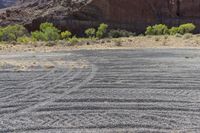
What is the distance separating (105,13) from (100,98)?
57.6 metres

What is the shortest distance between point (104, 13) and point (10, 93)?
56702mm

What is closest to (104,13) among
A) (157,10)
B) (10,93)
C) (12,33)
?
(157,10)

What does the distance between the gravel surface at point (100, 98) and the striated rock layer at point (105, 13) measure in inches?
1821

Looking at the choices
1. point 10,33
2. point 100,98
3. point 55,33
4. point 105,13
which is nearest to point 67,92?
point 100,98

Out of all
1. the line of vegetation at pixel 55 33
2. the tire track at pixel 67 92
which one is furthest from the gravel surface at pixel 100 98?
the line of vegetation at pixel 55 33

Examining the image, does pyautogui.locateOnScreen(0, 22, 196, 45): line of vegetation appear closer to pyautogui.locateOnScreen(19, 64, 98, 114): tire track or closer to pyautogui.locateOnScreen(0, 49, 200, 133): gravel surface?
pyautogui.locateOnScreen(0, 49, 200, 133): gravel surface

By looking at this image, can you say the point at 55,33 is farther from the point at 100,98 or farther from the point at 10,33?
the point at 100,98

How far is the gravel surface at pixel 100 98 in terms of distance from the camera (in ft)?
25.5

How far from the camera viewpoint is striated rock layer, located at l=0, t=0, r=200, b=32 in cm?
6291

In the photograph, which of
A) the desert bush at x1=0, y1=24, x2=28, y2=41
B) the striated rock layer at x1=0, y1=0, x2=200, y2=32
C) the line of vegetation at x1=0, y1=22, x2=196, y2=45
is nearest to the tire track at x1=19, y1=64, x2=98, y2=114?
the line of vegetation at x1=0, y1=22, x2=196, y2=45

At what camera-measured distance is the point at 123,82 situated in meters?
12.9

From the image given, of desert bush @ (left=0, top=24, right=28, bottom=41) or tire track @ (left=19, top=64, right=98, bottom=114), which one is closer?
tire track @ (left=19, top=64, right=98, bottom=114)

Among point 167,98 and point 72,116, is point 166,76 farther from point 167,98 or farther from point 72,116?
point 72,116

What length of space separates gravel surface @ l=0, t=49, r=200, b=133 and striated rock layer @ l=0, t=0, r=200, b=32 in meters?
46.3
